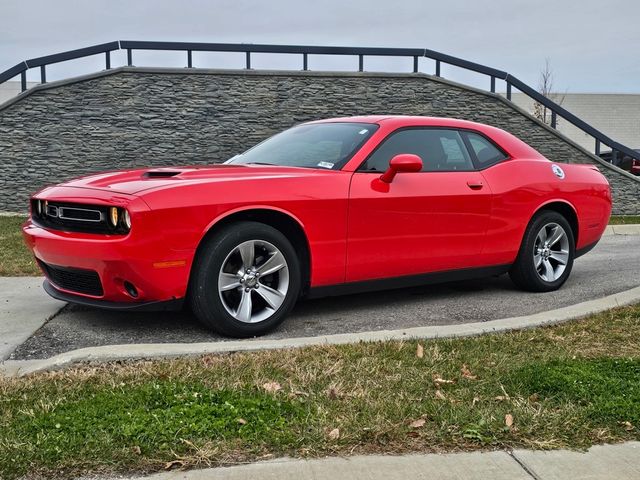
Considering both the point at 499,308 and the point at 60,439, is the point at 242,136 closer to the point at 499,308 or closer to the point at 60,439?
the point at 499,308

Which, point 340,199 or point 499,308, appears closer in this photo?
point 340,199

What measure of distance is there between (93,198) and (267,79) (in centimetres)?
1185

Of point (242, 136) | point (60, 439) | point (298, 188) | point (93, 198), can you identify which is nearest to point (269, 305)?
point (298, 188)

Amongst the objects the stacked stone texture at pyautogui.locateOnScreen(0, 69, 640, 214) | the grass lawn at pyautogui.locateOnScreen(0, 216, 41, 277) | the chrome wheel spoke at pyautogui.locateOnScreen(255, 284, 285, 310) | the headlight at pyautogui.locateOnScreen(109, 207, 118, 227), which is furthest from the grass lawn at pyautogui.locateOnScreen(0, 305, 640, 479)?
the stacked stone texture at pyautogui.locateOnScreen(0, 69, 640, 214)

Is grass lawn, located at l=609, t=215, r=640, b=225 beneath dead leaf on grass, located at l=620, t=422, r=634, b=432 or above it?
beneath

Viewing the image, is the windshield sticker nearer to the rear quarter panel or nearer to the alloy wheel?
the rear quarter panel

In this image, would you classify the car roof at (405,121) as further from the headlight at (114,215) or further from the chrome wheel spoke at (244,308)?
the headlight at (114,215)

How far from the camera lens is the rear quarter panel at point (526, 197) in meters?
5.82

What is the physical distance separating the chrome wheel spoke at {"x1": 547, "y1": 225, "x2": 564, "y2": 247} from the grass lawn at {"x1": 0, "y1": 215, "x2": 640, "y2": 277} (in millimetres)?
5135

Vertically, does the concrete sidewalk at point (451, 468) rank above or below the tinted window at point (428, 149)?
below

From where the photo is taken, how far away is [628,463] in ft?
9.21

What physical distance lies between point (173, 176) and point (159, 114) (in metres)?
11.3

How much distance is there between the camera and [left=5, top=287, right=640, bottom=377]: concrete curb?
381cm

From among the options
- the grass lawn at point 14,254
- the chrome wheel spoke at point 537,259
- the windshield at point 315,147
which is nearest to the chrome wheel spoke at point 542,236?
the chrome wheel spoke at point 537,259
